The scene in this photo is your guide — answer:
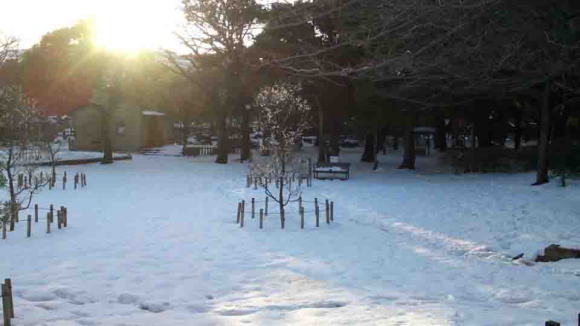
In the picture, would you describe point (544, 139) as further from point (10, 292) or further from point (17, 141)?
point (10, 292)

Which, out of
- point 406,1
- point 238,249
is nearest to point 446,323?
point 238,249

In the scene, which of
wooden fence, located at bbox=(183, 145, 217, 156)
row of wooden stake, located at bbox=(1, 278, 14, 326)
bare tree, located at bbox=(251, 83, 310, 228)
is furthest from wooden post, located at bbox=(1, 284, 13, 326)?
wooden fence, located at bbox=(183, 145, 217, 156)

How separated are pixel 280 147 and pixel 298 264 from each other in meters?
7.85

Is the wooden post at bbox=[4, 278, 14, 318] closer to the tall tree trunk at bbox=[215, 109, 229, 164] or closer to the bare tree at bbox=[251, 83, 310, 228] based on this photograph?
the bare tree at bbox=[251, 83, 310, 228]

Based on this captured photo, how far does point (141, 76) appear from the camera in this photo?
39.5 metres

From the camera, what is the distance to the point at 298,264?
31.6 feet

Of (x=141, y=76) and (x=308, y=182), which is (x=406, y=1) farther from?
(x=141, y=76)

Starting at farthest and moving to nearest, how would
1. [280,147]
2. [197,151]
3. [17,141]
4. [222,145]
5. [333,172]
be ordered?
[197,151] → [222,145] → [333,172] → [17,141] → [280,147]

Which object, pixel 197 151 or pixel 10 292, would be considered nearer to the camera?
pixel 10 292

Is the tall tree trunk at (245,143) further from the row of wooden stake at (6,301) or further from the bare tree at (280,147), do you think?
the row of wooden stake at (6,301)

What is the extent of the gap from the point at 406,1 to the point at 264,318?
6772mm

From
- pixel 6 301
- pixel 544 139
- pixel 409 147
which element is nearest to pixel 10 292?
pixel 6 301

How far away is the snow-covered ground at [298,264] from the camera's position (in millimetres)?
6562

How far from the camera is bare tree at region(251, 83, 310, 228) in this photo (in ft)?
54.3
